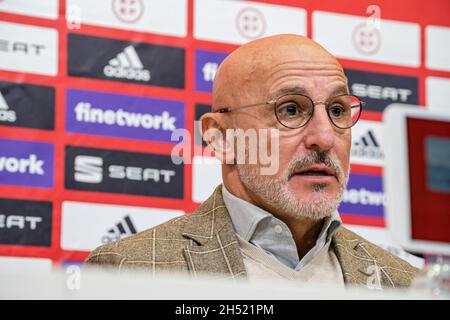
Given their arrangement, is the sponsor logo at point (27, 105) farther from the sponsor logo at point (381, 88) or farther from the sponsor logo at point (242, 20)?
the sponsor logo at point (381, 88)

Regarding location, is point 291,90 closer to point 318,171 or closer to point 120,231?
point 318,171

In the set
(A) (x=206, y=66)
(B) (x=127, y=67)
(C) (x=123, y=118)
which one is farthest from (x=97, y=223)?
(A) (x=206, y=66)

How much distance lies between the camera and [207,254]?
1764mm

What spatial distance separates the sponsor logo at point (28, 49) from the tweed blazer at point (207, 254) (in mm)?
665

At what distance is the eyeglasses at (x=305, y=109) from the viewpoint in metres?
1.89

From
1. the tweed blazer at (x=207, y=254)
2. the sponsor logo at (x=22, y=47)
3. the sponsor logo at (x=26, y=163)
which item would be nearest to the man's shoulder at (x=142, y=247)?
the tweed blazer at (x=207, y=254)

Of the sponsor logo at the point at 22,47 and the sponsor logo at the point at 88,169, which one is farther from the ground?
the sponsor logo at the point at 22,47

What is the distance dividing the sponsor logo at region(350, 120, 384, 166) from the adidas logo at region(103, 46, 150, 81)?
621 mm

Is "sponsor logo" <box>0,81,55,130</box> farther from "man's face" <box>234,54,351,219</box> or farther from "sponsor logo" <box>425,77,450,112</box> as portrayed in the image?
"sponsor logo" <box>425,77,450,112</box>

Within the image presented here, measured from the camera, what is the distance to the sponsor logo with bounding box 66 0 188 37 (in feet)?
7.89

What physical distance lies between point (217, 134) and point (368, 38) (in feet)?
2.72

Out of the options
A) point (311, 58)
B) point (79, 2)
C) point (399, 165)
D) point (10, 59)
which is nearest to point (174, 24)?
point (79, 2)

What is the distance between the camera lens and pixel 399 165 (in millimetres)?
697

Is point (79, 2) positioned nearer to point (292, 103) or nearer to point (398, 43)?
point (292, 103)
